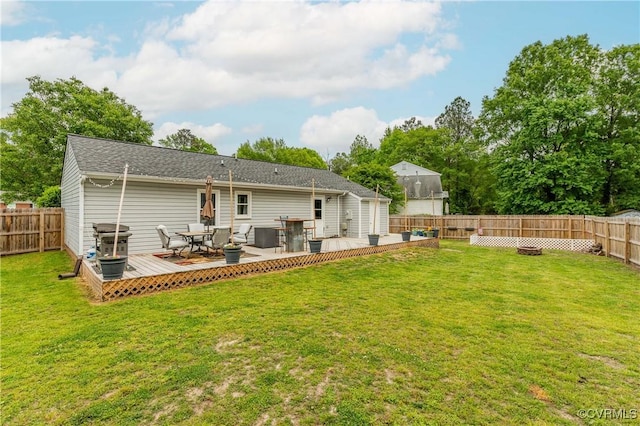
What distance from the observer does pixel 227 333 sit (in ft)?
13.8

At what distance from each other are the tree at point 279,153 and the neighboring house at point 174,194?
85.0ft

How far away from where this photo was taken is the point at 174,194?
994 centimetres

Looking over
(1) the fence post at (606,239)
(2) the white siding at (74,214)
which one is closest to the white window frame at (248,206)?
(2) the white siding at (74,214)

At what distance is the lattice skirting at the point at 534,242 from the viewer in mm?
14852

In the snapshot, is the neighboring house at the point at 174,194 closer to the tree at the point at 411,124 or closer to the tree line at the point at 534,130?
the tree line at the point at 534,130

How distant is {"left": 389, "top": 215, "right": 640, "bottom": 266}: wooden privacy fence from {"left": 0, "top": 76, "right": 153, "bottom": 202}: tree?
23.3m

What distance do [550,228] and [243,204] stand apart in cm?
1647

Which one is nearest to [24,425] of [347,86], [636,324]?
[636,324]

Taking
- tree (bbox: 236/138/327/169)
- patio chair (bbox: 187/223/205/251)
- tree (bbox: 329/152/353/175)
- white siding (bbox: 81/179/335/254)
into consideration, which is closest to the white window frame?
white siding (bbox: 81/179/335/254)

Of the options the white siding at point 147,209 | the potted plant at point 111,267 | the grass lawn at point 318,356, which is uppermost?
the white siding at point 147,209

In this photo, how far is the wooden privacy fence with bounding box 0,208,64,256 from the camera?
412 inches

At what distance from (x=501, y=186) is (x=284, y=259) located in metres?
20.6

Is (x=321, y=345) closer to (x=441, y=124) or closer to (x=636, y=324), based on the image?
(x=636, y=324)

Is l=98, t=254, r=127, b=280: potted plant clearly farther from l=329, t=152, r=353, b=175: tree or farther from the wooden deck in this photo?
l=329, t=152, r=353, b=175: tree
